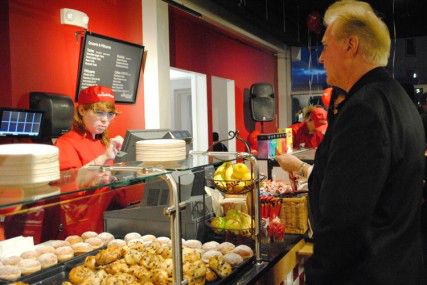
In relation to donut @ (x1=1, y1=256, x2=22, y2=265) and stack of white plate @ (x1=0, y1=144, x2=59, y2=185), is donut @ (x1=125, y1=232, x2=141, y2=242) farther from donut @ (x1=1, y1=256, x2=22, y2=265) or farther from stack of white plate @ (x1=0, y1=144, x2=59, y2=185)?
stack of white plate @ (x1=0, y1=144, x2=59, y2=185)

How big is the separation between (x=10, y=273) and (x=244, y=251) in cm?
100

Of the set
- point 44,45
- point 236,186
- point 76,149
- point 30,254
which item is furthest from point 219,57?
point 30,254

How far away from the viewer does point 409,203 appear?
1477 mm

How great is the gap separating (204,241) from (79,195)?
0.93 m

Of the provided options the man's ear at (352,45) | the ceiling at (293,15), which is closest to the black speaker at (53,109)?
the man's ear at (352,45)

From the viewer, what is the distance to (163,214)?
86.0 inches

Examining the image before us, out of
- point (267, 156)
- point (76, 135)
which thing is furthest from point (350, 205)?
point (76, 135)

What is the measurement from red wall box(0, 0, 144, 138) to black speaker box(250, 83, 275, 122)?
3.47 m

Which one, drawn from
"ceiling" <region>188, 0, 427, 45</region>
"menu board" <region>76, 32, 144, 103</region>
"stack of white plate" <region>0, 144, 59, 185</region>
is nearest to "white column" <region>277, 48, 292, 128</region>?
"ceiling" <region>188, 0, 427, 45</region>

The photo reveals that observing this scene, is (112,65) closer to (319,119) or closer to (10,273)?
(319,119)

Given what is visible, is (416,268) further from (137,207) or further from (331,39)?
(137,207)

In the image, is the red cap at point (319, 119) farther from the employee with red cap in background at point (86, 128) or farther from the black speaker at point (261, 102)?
the employee with red cap in background at point (86, 128)

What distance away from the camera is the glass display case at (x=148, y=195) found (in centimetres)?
124

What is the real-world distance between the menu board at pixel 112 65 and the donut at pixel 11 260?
2425mm
